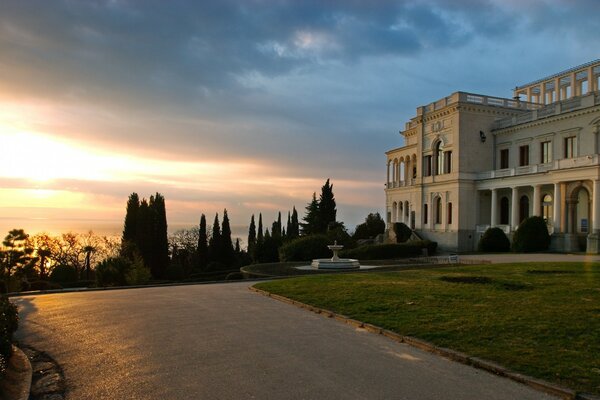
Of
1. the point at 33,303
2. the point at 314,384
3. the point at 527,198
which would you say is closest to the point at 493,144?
the point at 527,198

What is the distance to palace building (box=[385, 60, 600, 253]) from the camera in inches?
1469

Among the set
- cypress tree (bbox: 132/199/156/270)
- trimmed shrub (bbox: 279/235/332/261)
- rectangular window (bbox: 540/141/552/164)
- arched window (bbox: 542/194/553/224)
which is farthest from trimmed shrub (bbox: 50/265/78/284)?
rectangular window (bbox: 540/141/552/164)

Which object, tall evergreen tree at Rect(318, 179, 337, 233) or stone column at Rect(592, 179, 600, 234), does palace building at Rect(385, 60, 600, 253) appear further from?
tall evergreen tree at Rect(318, 179, 337, 233)

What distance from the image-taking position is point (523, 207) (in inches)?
1779

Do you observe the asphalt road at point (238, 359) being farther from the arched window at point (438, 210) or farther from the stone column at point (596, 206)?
the arched window at point (438, 210)

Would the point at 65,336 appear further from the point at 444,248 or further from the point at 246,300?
the point at 444,248

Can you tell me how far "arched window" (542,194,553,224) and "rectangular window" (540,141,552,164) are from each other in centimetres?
332

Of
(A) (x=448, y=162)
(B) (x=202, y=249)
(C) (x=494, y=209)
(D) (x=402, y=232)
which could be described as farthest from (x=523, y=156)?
(B) (x=202, y=249)

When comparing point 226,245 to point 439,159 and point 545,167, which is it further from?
point 545,167

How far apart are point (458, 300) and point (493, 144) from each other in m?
40.6

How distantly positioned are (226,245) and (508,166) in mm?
36009

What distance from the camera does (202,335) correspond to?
934cm

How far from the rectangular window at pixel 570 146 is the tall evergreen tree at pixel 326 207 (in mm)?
31859

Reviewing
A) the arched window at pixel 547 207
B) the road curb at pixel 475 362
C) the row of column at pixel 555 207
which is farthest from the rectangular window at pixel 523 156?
the road curb at pixel 475 362
